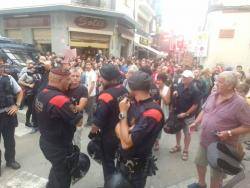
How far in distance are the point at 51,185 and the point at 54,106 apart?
1.02 metres

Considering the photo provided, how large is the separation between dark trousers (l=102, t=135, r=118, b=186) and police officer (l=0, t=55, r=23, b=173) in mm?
1837

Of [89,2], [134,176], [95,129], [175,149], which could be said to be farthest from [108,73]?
[89,2]

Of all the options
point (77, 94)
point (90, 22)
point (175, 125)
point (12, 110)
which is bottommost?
point (175, 125)

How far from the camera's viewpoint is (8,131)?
4551 mm

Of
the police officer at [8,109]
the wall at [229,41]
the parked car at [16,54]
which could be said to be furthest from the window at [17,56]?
the wall at [229,41]

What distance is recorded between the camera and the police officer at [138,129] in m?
2.56

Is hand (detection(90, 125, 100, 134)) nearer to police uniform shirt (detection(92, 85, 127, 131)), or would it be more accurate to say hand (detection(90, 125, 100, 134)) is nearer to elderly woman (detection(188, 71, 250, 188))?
police uniform shirt (detection(92, 85, 127, 131))

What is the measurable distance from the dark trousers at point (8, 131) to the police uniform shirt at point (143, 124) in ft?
8.37

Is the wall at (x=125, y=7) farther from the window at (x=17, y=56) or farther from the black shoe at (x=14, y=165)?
the black shoe at (x=14, y=165)

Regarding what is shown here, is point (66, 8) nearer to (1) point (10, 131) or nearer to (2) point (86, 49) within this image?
(2) point (86, 49)

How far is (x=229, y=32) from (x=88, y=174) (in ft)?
54.9

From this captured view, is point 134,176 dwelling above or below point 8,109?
below

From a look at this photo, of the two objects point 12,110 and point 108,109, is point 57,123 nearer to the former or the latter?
point 108,109

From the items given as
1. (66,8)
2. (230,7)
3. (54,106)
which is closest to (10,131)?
(54,106)
